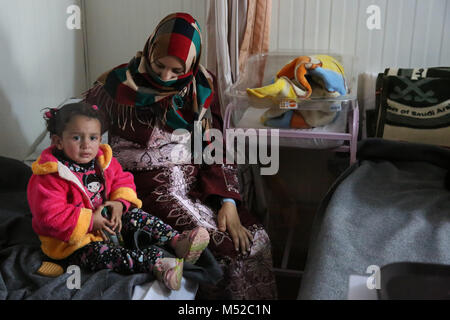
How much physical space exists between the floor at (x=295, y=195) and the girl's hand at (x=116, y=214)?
106cm

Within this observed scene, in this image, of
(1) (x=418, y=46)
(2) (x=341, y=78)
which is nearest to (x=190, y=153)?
(2) (x=341, y=78)

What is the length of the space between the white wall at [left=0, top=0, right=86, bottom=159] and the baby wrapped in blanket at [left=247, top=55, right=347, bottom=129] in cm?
95

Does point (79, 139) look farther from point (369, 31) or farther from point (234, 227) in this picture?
point (369, 31)

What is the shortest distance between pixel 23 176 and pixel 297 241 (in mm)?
1310

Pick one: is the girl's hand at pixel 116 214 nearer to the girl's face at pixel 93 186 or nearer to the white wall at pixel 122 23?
the girl's face at pixel 93 186

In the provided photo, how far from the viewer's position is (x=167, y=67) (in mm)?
1678

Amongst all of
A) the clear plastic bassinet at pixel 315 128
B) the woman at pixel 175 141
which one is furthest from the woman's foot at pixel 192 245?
the clear plastic bassinet at pixel 315 128

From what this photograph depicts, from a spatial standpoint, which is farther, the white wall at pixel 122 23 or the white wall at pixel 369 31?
the white wall at pixel 122 23

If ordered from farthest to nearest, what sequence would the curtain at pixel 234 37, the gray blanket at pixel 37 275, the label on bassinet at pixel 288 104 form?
the curtain at pixel 234 37 → the label on bassinet at pixel 288 104 → the gray blanket at pixel 37 275

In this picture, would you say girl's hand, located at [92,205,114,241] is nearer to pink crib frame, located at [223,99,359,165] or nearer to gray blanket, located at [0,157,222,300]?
gray blanket, located at [0,157,222,300]

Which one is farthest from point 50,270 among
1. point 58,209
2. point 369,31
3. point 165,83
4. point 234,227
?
point 369,31

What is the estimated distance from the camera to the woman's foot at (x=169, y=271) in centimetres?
132

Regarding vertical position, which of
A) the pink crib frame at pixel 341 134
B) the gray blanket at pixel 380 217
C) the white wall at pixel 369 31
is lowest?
the gray blanket at pixel 380 217

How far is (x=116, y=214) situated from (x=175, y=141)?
430 mm
